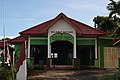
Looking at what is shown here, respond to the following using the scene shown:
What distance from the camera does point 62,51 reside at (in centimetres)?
3388

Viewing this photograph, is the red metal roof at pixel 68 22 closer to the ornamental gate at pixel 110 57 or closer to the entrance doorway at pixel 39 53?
the ornamental gate at pixel 110 57

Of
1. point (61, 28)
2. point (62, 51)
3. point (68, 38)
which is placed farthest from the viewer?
point (62, 51)

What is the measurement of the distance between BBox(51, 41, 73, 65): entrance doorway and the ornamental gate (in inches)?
168

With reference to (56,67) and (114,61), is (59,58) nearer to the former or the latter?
(56,67)

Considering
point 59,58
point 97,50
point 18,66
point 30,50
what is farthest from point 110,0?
point 18,66

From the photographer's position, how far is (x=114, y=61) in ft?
99.7

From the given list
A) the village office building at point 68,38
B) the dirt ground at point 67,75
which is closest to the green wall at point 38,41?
the village office building at point 68,38

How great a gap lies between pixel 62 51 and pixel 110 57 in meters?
6.29

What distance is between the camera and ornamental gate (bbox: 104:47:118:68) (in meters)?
30.4

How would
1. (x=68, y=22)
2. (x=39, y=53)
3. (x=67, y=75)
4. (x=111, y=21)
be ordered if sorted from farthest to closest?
(x=111, y=21) → (x=39, y=53) → (x=68, y=22) → (x=67, y=75)

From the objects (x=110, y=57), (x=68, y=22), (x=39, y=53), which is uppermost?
(x=68, y=22)

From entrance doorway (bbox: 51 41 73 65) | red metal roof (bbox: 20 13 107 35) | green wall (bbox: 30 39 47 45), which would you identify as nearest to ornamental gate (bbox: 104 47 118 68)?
red metal roof (bbox: 20 13 107 35)

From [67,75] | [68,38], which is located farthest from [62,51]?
[67,75]

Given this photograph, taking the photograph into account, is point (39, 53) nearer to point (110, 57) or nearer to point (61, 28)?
point (61, 28)
